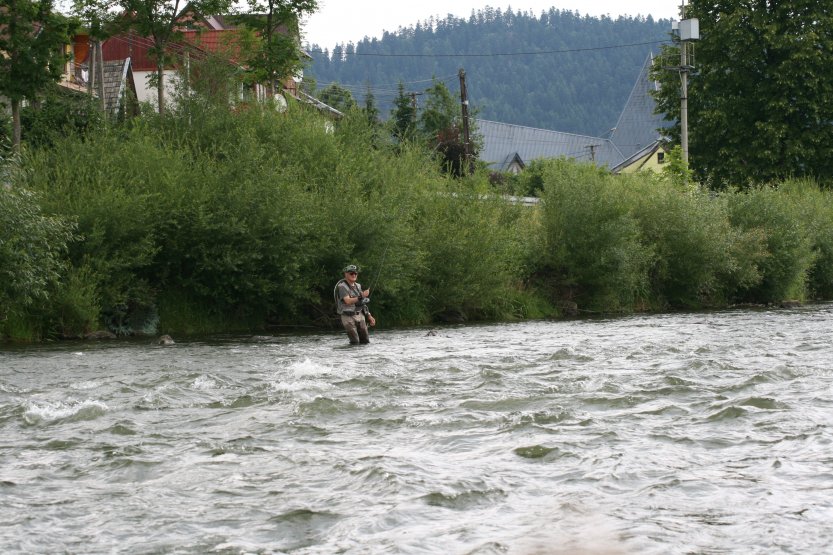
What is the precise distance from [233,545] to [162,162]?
21.7m

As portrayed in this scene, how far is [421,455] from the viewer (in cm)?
1023

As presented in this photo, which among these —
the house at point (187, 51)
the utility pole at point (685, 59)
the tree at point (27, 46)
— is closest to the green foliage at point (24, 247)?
the tree at point (27, 46)

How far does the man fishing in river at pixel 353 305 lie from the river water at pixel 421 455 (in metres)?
3.00

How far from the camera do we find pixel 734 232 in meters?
40.1

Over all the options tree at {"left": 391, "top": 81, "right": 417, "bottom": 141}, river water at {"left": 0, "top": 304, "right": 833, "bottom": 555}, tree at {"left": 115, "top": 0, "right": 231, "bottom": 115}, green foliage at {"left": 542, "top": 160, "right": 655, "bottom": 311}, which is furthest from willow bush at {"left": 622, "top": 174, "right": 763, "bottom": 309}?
tree at {"left": 391, "top": 81, "right": 417, "bottom": 141}

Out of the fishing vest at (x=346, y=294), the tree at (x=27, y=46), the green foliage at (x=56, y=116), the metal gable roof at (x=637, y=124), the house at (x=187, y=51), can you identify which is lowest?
the fishing vest at (x=346, y=294)

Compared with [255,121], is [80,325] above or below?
below

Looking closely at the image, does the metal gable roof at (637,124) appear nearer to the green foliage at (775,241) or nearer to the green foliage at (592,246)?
the green foliage at (775,241)

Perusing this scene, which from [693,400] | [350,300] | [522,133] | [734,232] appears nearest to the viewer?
[693,400]

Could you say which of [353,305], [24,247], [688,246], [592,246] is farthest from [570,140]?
[24,247]

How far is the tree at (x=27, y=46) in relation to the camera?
96.2ft

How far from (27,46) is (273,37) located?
11567 mm

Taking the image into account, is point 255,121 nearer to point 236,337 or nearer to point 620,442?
point 236,337

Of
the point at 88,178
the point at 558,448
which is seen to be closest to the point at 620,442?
the point at 558,448
